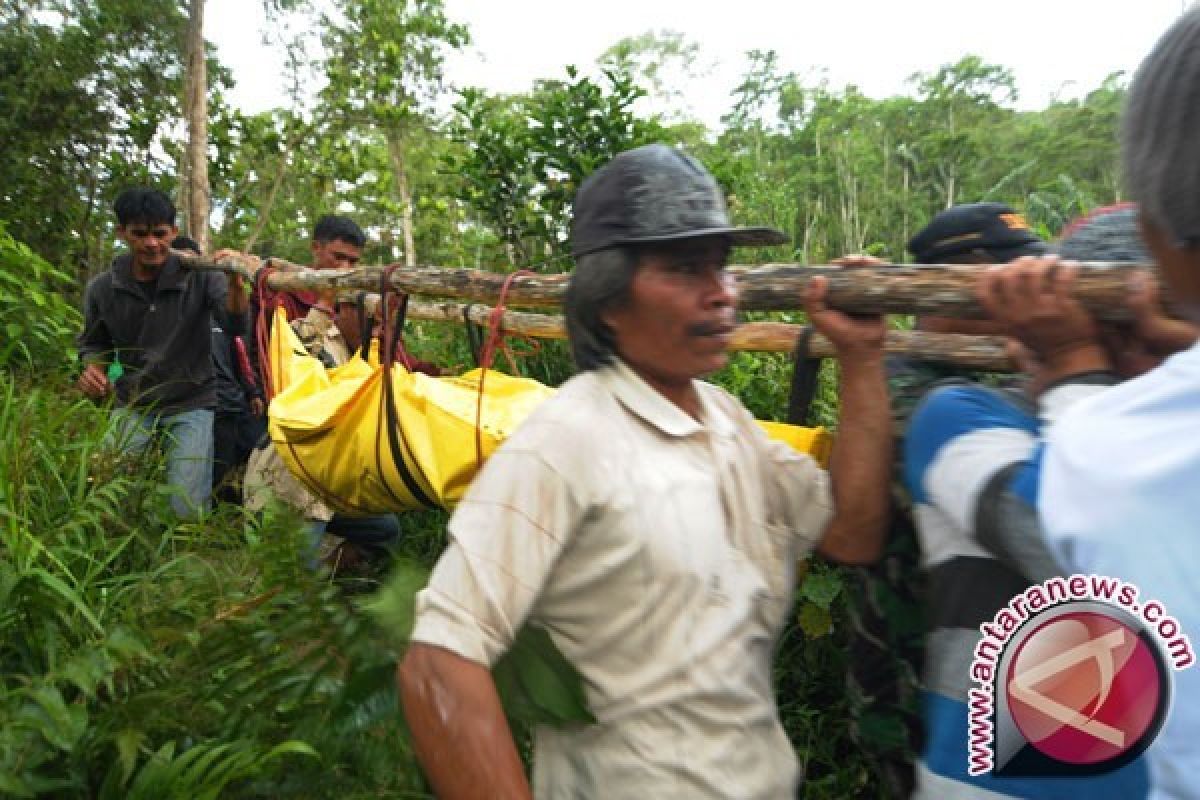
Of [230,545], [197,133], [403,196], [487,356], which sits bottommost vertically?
[230,545]

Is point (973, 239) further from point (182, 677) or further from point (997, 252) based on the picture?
point (182, 677)

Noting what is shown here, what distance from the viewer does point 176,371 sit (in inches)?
169

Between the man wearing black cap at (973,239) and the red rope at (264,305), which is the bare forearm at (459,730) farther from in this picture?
the red rope at (264,305)

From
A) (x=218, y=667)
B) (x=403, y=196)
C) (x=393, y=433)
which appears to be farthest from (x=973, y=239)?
(x=403, y=196)

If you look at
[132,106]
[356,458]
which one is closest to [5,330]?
[356,458]

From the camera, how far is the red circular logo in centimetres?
97

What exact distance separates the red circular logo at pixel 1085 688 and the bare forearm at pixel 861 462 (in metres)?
0.37

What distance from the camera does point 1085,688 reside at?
1097 mm

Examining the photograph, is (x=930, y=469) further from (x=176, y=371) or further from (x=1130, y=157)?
(x=176, y=371)

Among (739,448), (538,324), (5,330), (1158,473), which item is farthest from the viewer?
(5,330)

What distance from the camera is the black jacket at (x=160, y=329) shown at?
4.27 meters

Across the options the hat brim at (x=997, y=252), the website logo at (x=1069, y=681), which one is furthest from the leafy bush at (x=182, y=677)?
the hat brim at (x=997, y=252)

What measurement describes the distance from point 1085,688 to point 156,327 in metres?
Result: 4.26

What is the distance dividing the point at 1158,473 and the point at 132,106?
45.1 feet
